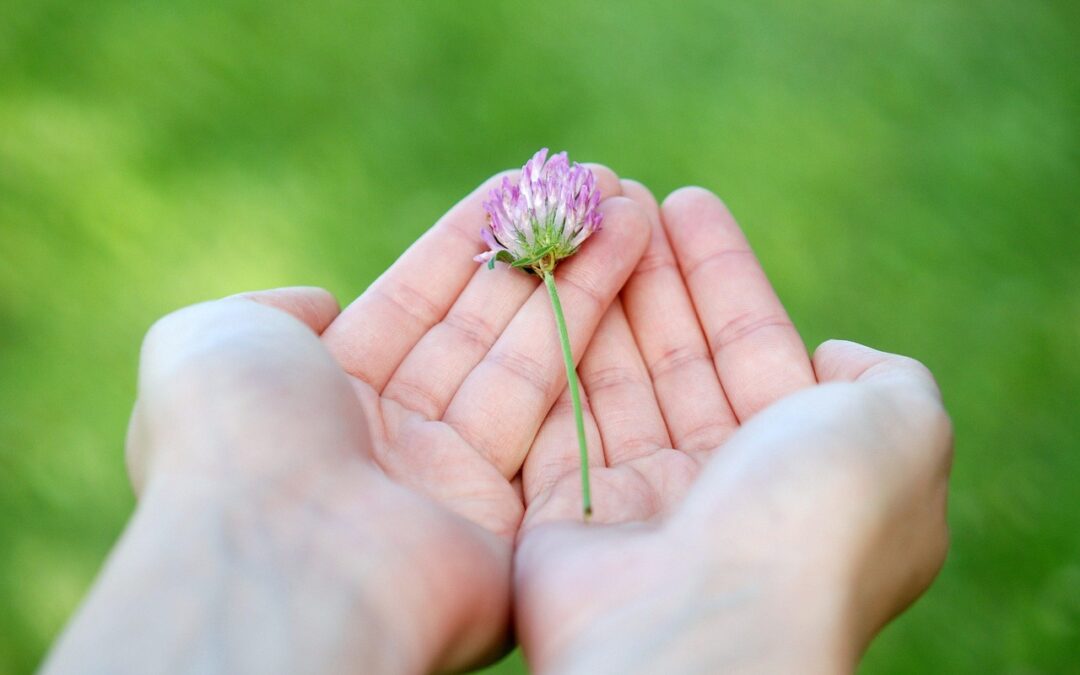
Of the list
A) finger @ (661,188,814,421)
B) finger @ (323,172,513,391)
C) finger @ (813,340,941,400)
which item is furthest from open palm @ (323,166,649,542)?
finger @ (813,340,941,400)

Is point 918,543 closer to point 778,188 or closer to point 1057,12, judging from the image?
point 778,188

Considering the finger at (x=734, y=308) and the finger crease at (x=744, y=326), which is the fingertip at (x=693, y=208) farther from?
the finger crease at (x=744, y=326)

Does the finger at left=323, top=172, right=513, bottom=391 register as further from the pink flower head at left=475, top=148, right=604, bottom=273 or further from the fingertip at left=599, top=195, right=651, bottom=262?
the fingertip at left=599, top=195, right=651, bottom=262

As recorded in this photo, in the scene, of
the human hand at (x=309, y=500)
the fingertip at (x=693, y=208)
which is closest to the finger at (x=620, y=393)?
the human hand at (x=309, y=500)

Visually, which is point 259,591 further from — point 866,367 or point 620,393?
point 866,367

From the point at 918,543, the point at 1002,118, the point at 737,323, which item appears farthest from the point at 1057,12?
the point at 918,543
